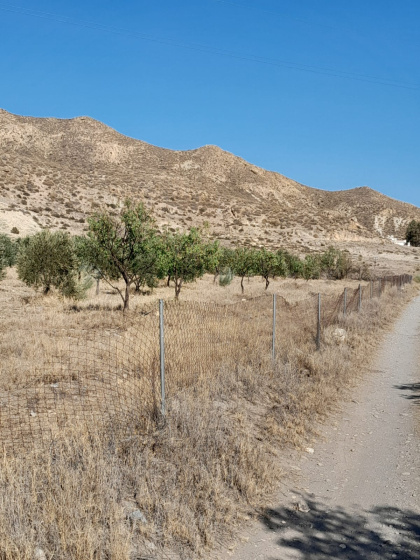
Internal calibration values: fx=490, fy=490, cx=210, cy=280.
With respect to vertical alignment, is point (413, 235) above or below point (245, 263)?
above

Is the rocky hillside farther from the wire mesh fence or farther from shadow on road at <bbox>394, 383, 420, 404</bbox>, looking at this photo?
shadow on road at <bbox>394, 383, 420, 404</bbox>

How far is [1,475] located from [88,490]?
86 centimetres

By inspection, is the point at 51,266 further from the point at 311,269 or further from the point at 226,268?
the point at 311,269

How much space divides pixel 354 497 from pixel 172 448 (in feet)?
7.06

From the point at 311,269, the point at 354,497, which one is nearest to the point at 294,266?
the point at 311,269

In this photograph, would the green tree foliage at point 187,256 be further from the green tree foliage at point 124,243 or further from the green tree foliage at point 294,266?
the green tree foliage at point 294,266

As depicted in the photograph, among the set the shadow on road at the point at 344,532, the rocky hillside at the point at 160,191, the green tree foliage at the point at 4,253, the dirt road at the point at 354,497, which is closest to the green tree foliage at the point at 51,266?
the green tree foliage at the point at 4,253

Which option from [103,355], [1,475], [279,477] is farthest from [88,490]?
[103,355]

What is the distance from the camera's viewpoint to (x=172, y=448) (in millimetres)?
5848

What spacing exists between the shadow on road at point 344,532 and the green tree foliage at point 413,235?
4015 inches

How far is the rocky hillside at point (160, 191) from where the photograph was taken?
62.9 meters

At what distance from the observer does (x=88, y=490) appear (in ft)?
15.3

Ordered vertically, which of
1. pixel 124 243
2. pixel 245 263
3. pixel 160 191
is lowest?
pixel 245 263

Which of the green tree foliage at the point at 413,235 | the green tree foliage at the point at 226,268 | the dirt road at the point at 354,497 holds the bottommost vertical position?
the dirt road at the point at 354,497
